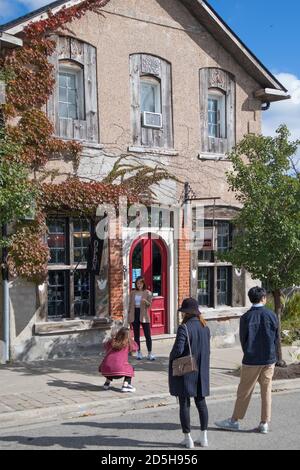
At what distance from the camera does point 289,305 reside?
56.1 feet

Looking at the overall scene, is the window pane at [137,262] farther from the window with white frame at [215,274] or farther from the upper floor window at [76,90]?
the upper floor window at [76,90]

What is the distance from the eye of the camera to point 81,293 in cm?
1276

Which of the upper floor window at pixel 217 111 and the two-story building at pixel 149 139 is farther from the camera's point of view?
the upper floor window at pixel 217 111

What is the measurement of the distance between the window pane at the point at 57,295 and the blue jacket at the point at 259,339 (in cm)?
569

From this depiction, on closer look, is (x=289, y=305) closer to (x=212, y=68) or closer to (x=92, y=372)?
(x=212, y=68)

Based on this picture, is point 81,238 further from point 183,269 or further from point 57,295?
point 183,269

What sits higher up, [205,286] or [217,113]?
[217,113]

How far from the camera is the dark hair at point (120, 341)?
9.51 meters

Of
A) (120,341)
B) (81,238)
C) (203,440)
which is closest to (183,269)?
(81,238)

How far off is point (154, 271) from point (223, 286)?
7.46ft

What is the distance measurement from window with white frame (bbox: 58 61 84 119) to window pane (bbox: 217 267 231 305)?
5.31 metres

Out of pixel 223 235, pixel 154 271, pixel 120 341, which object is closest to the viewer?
pixel 120 341

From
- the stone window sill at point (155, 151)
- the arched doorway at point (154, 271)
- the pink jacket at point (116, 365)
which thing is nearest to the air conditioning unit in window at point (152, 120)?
the stone window sill at point (155, 151)
